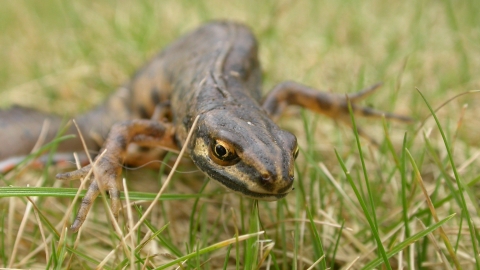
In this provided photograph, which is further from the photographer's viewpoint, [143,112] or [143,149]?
[143,112]

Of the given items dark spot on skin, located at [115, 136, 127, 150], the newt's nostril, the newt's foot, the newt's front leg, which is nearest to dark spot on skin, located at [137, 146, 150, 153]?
the newt's front leg

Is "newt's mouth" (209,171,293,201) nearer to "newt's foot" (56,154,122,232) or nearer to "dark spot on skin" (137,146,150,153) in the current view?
"newt's foot" (56,154,122,232)

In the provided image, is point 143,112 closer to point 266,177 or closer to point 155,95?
point 155,95

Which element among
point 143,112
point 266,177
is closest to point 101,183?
point 266,177

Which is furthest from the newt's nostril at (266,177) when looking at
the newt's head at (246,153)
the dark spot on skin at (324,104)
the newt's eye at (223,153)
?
the dark spot on skin at (324,104)

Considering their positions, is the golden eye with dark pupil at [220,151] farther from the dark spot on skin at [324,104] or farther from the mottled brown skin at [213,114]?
the dark spot on skin at [324,104]

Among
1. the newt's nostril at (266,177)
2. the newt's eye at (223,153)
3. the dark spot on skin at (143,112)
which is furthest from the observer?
the dark spot on skin at (143,112)
